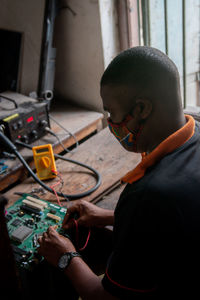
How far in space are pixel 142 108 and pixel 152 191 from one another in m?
0.23

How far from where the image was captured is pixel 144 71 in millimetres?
806

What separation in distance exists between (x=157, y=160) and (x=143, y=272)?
0.28 metres

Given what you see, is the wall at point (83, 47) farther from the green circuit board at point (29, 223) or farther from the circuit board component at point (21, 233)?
the circuit board component at point (21, 233)

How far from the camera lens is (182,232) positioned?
70cm

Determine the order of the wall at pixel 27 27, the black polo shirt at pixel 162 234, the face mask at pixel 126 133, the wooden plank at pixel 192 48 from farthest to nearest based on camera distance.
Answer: the wooden plank at pixel 192 48, the wall at pixel 27 27, the face mask at pixel 126 133, the black polo shirt at pixel 162 234

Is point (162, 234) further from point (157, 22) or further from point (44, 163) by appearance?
point (157, 22)

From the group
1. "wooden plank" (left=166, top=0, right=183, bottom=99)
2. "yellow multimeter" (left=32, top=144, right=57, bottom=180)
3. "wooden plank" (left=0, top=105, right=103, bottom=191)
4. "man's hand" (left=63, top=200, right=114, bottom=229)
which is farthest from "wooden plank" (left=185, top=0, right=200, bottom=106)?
"man's hand" (left=63, top=200, right=114, bottom=229)

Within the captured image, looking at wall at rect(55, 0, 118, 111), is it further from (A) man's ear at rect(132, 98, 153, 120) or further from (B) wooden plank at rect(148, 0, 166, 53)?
(A) man's ear at rect(132, 98, 153, 120)

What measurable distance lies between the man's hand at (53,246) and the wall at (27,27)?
4.13ft

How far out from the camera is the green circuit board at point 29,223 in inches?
41.7

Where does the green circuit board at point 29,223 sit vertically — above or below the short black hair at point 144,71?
below

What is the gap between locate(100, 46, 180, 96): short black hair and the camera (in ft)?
2.63

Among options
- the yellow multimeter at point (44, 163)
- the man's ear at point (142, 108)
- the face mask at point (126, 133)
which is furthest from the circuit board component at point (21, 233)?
Answer: the man's ear at point (142, 108)

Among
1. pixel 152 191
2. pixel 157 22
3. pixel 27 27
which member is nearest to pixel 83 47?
pixel 27 27
